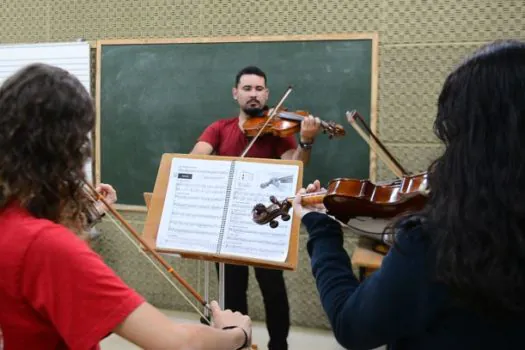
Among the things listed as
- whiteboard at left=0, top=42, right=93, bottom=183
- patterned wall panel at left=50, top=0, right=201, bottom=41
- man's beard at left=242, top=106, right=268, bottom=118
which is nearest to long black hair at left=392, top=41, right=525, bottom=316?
man's beard at left=242, top=106, right=268, bottom=118

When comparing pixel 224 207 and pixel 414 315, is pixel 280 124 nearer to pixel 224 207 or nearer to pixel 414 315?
pixel 224 207

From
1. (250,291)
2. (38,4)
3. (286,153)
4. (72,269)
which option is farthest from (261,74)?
(72,269)

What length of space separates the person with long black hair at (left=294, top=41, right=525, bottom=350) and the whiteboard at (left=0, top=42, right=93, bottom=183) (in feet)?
9.31

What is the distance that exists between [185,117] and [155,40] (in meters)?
0.54

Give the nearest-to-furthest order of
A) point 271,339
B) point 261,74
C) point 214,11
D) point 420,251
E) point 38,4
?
point 420,251 < point 271,339 < point 261,74 < point 214,11 < point 38,4

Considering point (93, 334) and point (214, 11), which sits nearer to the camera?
point (93, 334)

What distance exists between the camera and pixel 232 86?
3189 millimetres

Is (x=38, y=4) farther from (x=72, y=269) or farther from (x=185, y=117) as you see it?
(x=72, y=269)

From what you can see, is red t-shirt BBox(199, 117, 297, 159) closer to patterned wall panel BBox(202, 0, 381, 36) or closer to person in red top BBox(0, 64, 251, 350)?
patterned wall panel BBox(202, 0, 381, 36)

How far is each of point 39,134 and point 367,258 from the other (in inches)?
72.1

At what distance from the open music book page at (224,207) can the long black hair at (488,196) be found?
120 centimetres

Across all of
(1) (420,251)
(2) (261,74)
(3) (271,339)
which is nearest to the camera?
(1) (420,251)

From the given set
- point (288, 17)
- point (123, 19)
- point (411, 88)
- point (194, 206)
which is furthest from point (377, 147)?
point (123, 19)

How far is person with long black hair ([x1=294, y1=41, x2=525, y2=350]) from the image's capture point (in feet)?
2.56
